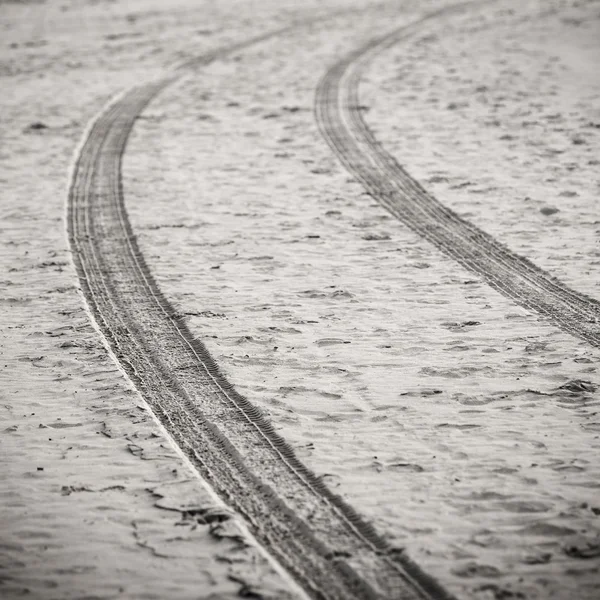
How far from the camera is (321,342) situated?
634 centimetres

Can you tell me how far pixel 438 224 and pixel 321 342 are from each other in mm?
2847

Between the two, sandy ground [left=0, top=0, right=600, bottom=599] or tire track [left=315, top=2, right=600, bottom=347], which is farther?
tire track [left=315, top=2, right=600, bottom=347]

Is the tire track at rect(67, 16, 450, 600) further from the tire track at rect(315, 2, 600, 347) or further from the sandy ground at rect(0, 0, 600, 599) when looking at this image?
the tire track at rect(315, 2, 600, 347)

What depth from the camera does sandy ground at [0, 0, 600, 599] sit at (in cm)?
422

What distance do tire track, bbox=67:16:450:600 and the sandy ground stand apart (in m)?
0.13

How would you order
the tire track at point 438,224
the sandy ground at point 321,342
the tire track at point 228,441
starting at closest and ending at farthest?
the tire track at point 228,441, the sandy ground at point 321,342, the tire track at point 438,224

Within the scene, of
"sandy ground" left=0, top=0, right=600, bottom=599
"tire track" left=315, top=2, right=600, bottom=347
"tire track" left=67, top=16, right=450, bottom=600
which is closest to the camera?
"tire track" left=67, top=16, right=450, bottom=600

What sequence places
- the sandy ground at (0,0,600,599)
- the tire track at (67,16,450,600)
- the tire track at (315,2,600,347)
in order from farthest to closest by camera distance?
the tire track at (315,2,600,347) → the sandy ground at (0,0,600,599) → the tire track at (67,16,450,600)

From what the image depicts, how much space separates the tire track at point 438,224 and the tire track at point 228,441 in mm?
2801

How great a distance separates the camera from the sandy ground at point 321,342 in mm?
4223

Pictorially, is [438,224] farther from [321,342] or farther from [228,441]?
[228,441]

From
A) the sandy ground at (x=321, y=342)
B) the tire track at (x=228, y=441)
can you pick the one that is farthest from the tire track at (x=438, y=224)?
the tire track at (x=228, y=441)

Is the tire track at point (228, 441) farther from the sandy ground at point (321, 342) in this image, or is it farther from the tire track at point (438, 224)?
the tire track at point (438, 224)

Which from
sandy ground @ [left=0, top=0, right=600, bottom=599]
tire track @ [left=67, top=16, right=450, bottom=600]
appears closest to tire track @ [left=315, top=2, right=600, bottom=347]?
sandy ground @ [left=0, top=0, right=600, bottom=599]
